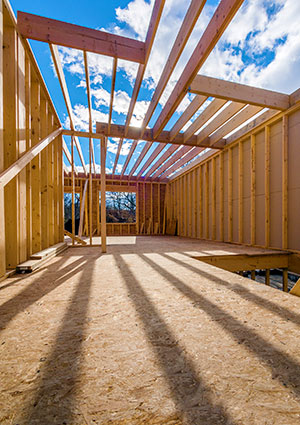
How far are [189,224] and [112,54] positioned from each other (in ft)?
24.1

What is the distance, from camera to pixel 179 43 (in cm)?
289

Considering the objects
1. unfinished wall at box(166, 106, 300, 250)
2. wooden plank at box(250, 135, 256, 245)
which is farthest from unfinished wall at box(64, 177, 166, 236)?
wooden plank at box(250, 135, 256, 245)

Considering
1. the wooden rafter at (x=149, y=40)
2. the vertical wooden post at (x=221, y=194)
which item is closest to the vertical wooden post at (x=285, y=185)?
the vertical wooden post at (x=221, y=194)

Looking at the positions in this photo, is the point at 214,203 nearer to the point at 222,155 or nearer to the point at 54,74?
the point at 222,155

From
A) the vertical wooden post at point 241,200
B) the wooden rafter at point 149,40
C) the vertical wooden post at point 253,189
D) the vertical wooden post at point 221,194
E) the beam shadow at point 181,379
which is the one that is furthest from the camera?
the vertical wooden post at point 221,194

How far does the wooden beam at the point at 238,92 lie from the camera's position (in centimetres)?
367

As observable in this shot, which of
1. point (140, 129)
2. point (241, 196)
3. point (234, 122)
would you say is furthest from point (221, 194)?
point (140, 129)

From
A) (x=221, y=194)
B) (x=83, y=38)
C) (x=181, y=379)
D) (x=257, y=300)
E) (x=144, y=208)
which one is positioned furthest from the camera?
(x=144, y=208)

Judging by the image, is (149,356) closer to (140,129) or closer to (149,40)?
(149,40)

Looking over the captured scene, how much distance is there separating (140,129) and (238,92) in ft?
9.37

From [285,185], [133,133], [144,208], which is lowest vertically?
[144,208]

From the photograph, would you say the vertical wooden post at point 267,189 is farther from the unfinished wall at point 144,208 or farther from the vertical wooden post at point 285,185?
the unfinished wall at point 144,208

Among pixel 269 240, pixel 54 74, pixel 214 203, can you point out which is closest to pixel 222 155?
pixel 214 203

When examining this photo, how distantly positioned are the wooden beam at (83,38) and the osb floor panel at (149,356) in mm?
3725
